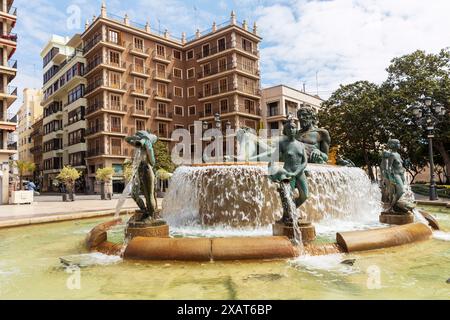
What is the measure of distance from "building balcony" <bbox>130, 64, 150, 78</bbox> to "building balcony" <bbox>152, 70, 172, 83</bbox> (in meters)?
0.97

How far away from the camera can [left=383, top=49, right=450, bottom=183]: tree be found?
25.2 meters

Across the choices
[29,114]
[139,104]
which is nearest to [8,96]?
[139,104]

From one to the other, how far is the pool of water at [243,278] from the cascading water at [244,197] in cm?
301

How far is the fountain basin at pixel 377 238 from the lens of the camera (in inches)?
225

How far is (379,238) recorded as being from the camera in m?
5.99

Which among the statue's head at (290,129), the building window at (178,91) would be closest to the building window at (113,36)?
the building window at (178,91)

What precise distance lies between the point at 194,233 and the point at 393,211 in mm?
Result: 4734

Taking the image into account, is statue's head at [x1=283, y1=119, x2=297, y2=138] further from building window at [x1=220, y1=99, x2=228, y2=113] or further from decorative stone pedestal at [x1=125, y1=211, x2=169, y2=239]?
building window at [x1=220, y1=99, x2=228, y2=113]

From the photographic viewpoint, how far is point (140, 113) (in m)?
44.8

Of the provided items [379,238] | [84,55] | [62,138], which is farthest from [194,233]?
[62,138]

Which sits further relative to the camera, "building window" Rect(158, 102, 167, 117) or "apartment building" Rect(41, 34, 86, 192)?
"building window" Rect(158, 102, 167, 117)

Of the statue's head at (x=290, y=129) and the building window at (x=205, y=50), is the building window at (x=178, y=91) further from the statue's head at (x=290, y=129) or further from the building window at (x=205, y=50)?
the statue's head at (x=290, y=129)

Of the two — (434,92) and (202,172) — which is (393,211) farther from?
(434,92)

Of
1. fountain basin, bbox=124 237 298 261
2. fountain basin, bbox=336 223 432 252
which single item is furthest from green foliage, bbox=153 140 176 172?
fountain basin, bbox=336 223 432 252
